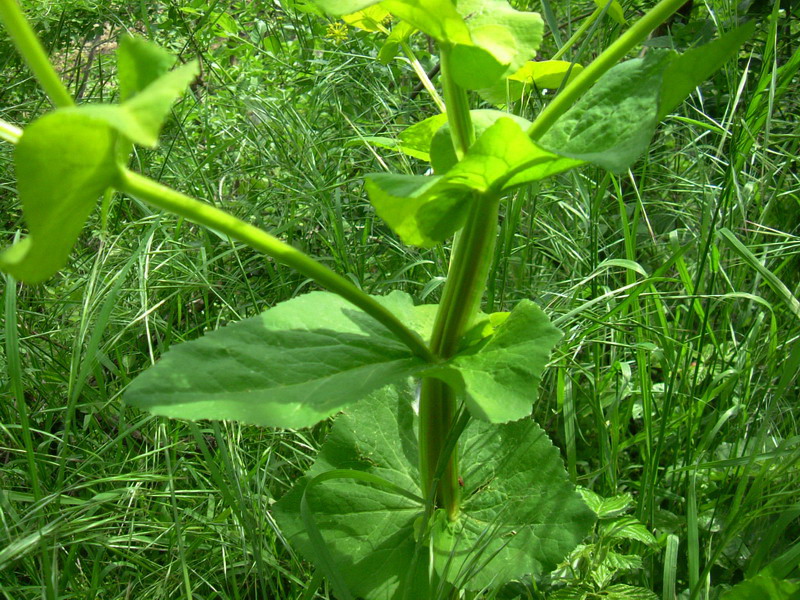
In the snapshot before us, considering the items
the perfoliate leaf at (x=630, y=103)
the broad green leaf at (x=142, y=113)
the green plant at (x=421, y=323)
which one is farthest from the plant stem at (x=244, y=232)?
the perfoliate leaf at (x=630, y=103)

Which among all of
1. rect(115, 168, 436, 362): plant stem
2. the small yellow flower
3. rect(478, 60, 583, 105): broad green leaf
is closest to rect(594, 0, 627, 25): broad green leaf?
rect(478, 60, 583, 105): broad green leaf

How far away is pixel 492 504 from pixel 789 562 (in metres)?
0.31

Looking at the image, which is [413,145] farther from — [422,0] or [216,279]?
[216,279]

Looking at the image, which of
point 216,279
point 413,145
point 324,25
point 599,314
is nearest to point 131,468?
point 216,279

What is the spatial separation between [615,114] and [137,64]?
1.36 ft

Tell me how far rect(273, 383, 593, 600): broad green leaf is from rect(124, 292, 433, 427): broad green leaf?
0.69 feet

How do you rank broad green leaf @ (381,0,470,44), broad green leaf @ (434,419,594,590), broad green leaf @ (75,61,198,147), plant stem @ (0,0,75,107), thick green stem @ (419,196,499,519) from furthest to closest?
broad green leaf @ (434,419,594,590)
thick green stem @ (419,196,499,519)
broad green leaf @ (381,0,470,44)
plant stem @ (0,0,75,107)
broad green leaf @ (75,61,198,147)

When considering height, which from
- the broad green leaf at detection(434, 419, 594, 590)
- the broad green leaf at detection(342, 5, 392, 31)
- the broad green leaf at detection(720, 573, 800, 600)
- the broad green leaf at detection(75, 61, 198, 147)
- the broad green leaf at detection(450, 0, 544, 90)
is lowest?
the broad green leaf at detection(720, 573, 800, 600)

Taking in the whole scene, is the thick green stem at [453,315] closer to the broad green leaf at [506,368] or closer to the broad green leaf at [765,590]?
the broad green leaf at [506,368]

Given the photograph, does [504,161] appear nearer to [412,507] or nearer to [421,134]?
[421,134]

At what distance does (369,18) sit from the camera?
33.8 inches

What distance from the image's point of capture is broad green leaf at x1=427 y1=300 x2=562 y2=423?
638mm

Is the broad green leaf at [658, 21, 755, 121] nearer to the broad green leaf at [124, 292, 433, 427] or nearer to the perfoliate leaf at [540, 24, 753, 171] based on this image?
the perfoliate leaf at [540, 24, 753, 171]

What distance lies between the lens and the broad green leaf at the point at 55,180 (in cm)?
46
